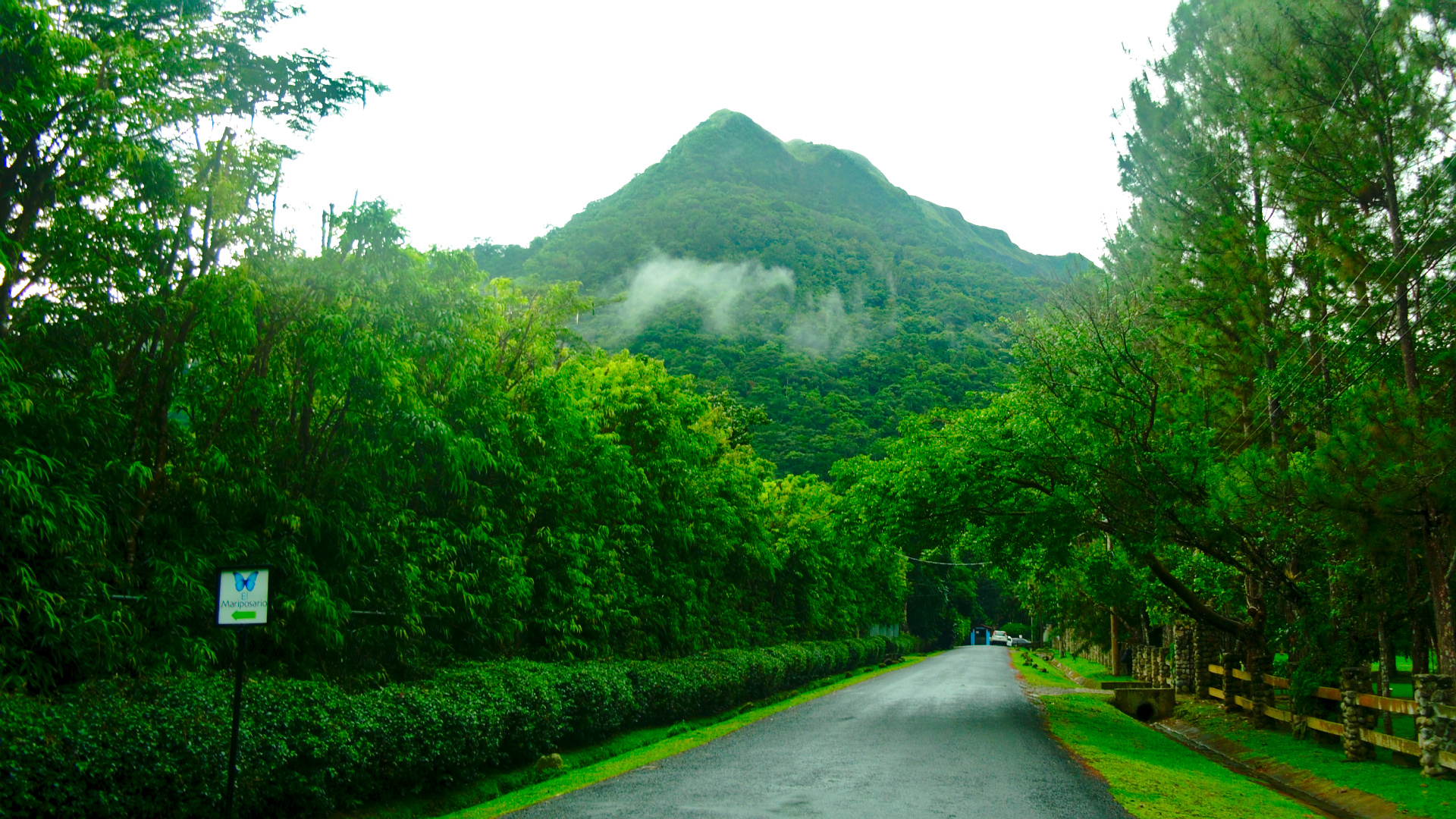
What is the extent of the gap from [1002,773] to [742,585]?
741 inches

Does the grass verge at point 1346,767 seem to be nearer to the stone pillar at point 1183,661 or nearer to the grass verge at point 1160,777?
the grass verge at point 1160,777


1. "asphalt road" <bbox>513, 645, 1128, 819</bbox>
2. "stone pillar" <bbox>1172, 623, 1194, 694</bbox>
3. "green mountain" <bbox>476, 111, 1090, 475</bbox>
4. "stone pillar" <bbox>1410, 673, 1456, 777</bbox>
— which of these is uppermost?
"green mountain" <bbox>476, 111, 1090, 475</bbox>

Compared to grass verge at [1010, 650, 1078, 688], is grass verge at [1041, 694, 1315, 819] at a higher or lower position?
higher

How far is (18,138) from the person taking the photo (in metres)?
6.86

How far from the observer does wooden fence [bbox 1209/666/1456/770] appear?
10.8 meters

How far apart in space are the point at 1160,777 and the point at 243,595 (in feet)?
33.0

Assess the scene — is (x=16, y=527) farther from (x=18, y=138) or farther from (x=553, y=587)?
(x=553, y=587)

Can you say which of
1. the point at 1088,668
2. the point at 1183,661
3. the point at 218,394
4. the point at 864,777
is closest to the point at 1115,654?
the point at 1088,668

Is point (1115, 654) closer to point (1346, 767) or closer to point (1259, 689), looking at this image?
point (1259, 689)

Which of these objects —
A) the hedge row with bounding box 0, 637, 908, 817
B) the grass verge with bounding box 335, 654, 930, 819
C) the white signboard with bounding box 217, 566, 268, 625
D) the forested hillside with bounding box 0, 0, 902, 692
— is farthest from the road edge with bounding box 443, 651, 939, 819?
the white signboard with bounding box 217, 566, 268, 625

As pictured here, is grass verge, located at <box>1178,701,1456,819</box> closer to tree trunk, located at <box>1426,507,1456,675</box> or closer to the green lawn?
tree trunk, located at <box>1426,507,1456,675</box>

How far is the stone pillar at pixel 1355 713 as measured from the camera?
42.1 ft

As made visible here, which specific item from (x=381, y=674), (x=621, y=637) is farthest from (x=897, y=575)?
(x=381, y=674)

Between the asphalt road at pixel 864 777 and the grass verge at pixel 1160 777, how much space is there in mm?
349
